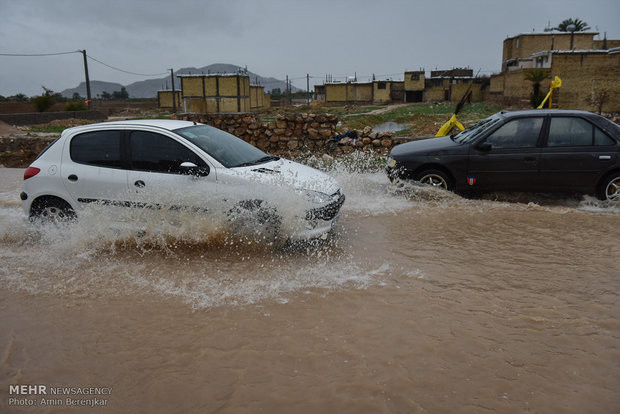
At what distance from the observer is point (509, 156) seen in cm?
753

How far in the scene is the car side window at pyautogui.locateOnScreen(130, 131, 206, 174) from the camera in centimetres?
544

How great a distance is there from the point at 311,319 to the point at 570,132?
603 centimetres

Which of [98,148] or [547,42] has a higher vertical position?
[547,42]

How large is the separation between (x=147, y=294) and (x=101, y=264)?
3.73ft

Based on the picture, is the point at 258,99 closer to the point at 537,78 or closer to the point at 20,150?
the point at 537,78

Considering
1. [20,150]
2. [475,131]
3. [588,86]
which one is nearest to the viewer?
[475,131]

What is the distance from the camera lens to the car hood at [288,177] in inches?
209

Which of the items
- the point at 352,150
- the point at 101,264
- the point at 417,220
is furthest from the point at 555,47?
the point at 101,264

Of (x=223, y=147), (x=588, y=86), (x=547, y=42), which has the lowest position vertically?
(x=223, y=147)

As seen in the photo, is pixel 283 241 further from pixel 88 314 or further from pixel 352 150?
pixel 352 150

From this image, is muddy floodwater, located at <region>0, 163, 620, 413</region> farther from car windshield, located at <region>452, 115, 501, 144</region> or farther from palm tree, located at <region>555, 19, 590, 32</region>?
palm tree, located at <region>555, 19, 590, 32</region>

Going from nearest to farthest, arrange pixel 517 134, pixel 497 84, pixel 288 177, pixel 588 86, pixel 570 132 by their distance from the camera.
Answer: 1. pixel 288 177
2. pixel 570 132
3. pixel 517 134
4. pixel 588 86
5. pixel 497 84

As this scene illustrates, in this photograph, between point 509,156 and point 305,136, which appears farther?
point 305,136

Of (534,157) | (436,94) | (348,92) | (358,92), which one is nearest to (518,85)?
(436,94)
